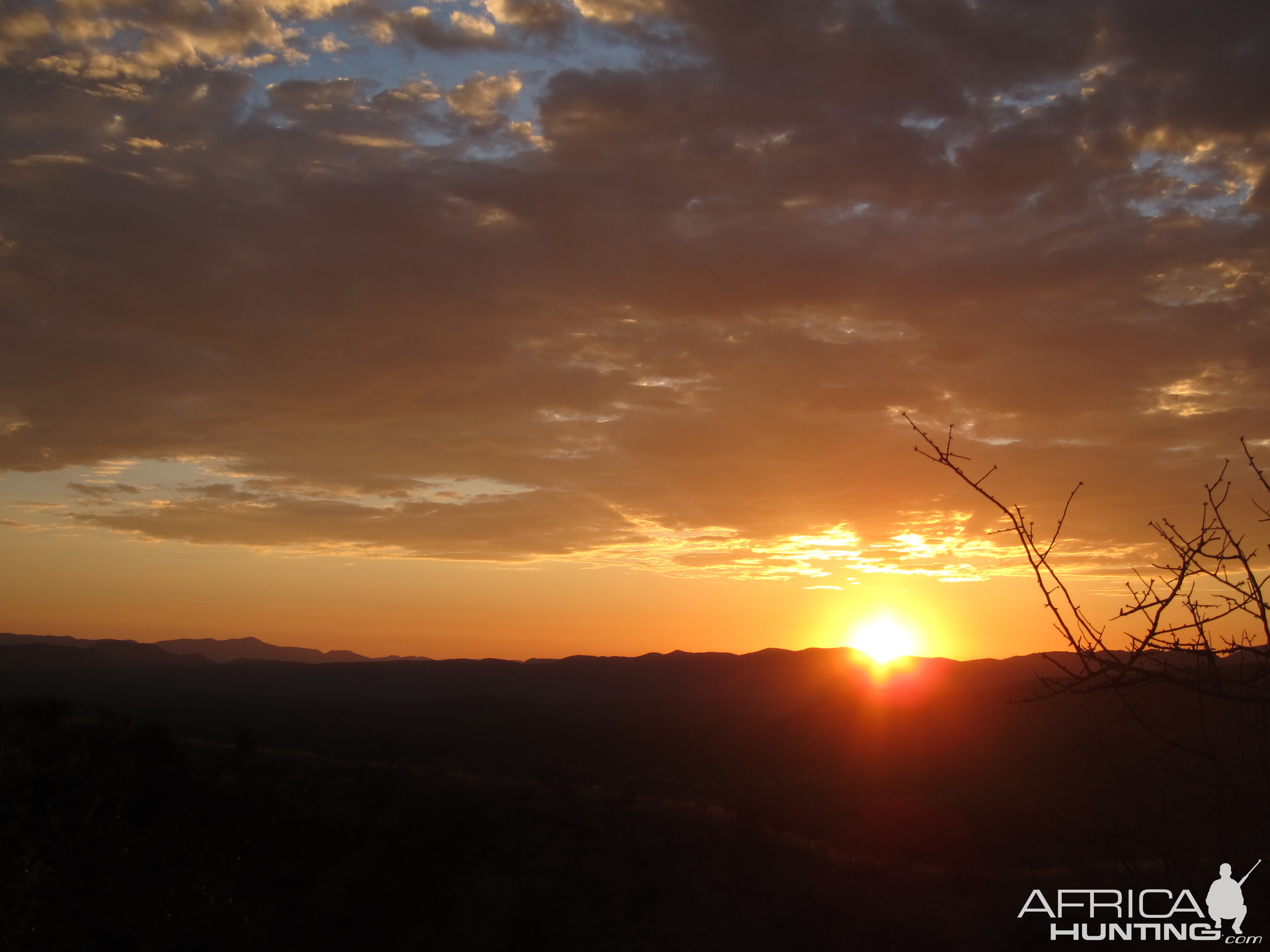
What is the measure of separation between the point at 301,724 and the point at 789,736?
36.7 metres

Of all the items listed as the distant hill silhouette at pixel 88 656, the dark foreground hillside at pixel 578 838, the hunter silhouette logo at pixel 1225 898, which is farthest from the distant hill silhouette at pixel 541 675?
the hunter silhouette logo at pixel 1225 898

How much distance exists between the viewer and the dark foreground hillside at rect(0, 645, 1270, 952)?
37.1 feet

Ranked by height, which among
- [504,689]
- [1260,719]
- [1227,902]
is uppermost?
[1260,719]

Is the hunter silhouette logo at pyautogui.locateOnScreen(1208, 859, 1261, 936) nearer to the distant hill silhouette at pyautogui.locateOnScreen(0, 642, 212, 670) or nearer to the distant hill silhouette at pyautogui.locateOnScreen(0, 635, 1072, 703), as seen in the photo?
the distant hill silhouette at pyautogui.locateOnScreen(0, 635, 1072, 703)

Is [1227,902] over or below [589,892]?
over

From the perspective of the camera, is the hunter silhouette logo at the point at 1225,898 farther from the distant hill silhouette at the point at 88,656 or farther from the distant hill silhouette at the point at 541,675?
the distant hill silhouette at the point at 88,656

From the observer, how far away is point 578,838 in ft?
82.7

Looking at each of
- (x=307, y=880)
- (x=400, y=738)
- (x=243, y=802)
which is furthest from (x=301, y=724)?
(x=307, y=880)

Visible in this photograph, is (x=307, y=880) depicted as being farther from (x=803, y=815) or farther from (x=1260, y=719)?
(x=1260, y=719)

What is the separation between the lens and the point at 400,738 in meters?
56.2

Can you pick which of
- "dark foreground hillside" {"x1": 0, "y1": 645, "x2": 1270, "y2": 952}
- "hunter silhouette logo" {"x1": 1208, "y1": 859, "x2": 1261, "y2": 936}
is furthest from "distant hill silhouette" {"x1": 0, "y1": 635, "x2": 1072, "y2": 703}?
"hunter silhouette logo" {"x1": 1208, "y1": 859, "x2": 1261, "y2": 936}

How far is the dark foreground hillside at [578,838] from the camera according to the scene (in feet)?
37.1

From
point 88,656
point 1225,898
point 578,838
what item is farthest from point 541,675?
point 1225,898

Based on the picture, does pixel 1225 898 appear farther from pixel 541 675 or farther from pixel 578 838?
pixel 541 675
